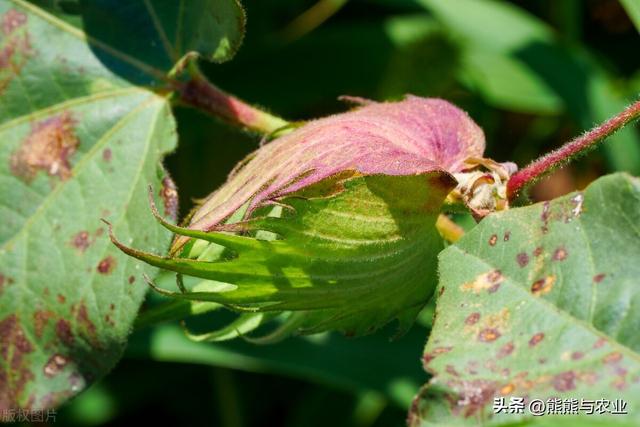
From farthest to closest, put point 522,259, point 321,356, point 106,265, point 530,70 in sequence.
Answer: point 530,70 < point 321,356 < point 106,265 < point 522,259

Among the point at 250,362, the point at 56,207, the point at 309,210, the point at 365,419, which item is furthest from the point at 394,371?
the point at 309,210

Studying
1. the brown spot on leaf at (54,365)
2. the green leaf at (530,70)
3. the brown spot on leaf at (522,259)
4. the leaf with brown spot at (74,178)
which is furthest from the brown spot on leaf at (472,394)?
the green leaf at (530,70)

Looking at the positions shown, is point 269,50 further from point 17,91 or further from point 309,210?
point 309,210

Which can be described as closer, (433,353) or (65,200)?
(433,353)

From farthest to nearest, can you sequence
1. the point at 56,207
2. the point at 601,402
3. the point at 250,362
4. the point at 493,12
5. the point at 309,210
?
the point at 493,12 < the point at 250,362 < the point at 56,207 < the point at 309,210 < the point at 601,402

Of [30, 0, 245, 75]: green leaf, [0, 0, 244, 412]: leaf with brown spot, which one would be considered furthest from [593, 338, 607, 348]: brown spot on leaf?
[30, 0, 245, 75]: green leaf

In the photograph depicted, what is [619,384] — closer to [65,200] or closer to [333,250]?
[333,250]

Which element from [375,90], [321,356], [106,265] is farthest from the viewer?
[375,90]

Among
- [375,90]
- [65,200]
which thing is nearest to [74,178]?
[65,200]
